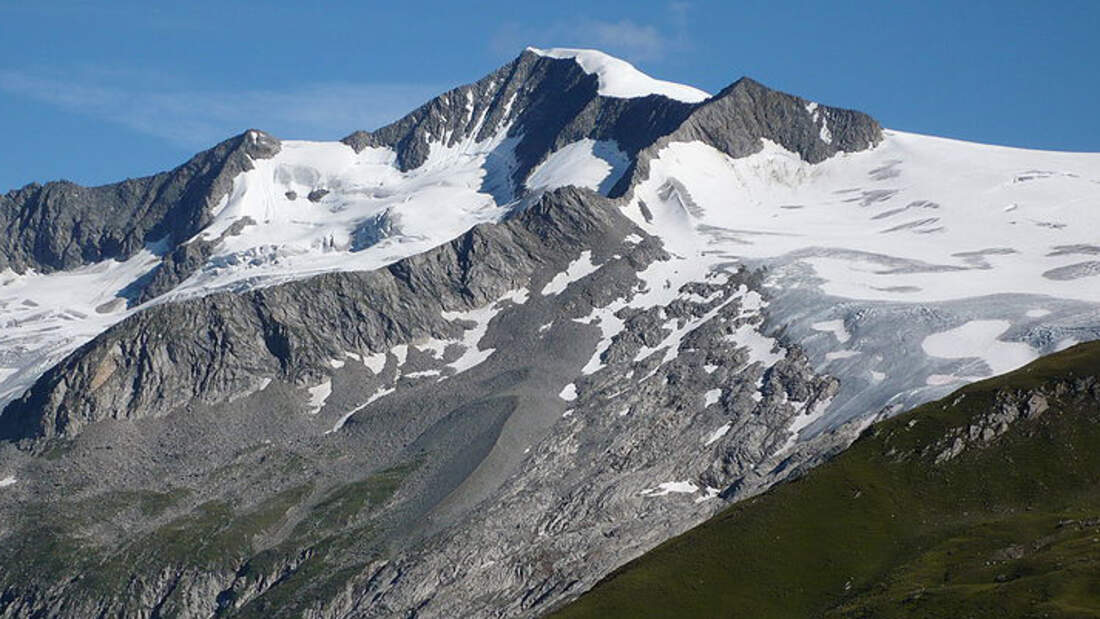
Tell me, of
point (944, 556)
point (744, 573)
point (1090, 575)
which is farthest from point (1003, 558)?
point (744, 573)

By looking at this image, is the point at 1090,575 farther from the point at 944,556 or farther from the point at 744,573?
the point at 744,573

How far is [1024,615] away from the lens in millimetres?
103500

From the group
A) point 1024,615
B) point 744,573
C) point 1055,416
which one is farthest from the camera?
point 1055,416

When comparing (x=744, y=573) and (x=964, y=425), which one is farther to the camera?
(x=964, y=425)

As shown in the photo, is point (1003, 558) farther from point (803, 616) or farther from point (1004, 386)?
point (1004, 386)

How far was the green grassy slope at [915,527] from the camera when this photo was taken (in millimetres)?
118000

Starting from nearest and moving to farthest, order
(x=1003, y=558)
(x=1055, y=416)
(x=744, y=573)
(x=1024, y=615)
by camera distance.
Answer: (x=1024, y=615) → (x=1003, y=558) → (x=744, y=573) → (x=1055, y=416)

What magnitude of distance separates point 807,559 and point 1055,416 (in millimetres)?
28844

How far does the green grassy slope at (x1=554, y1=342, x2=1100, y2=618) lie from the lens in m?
118

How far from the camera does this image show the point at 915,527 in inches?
5177

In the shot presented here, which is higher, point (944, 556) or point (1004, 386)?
point (1004, 386)

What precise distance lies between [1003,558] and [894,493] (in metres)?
18.1

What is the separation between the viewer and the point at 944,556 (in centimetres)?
12356

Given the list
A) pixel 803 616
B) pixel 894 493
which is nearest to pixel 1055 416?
pixel 894 493
